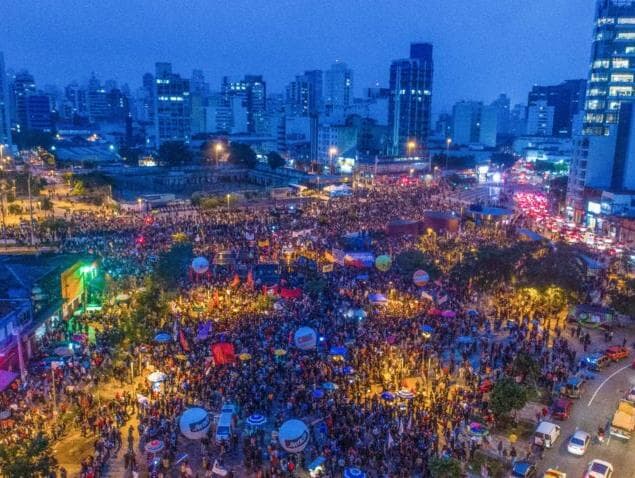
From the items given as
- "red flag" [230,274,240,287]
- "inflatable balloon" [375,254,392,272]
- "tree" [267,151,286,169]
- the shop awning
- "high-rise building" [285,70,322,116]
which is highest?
"high-rise building" [285,70,322,116]

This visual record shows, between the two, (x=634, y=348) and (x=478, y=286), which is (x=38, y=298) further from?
(x=634, y=348)

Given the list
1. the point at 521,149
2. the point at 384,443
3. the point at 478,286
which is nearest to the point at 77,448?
the point at 384,443

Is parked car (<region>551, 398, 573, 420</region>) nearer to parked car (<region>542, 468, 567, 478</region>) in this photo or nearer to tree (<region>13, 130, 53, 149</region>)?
parked car (<region>542, 468, 567, 478</region>)

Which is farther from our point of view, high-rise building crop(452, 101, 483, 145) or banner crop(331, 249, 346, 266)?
high-rise building crop(452, 101, 483, 145)

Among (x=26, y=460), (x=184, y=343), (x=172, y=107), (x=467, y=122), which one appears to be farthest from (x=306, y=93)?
(x=26, y=460)

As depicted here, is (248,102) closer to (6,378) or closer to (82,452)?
(6,378)

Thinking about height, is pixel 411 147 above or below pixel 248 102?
below

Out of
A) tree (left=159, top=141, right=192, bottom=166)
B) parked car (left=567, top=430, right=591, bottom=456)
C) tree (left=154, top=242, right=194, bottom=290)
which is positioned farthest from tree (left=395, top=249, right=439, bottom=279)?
tree (left=159, top=141, right=192, bottom=166)
